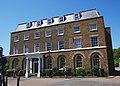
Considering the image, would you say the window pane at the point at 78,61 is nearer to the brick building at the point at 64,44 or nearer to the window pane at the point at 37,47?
the brick building at the point at 64,44

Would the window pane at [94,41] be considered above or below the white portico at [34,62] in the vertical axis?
above

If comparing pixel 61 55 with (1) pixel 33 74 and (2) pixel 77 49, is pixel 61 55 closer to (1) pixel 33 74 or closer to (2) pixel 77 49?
(2) pixel 77 49

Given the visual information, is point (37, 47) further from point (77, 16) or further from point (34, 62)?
point (77, 16)

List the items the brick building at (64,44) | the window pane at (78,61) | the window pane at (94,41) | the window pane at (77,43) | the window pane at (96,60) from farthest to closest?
the window pane at (77,43), the window pane at (78,61), the window pane at (94,41), the brick building at (64,44), the window pane at (96,60)

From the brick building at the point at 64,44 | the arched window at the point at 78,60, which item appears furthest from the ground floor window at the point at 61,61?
the arched window at the point at 78,60

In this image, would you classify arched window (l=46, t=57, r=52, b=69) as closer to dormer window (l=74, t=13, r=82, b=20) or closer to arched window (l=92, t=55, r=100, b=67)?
arched window (l=92, t=55, r=100, b=67)

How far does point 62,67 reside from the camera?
28.6 metres

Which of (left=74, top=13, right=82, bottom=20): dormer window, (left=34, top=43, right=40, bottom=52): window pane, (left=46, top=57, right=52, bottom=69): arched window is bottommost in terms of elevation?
(left=46, top=57, right=52, bottom=69): arched window

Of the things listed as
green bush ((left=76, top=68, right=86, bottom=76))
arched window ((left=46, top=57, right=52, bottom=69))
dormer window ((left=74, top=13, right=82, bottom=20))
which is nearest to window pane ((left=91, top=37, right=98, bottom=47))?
green bush ((left=76, top=68, right=86, bottom=76))

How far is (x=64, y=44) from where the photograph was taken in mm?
29062

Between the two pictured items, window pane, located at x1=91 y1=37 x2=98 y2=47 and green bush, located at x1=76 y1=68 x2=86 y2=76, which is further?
window pane, located at x1=91 y1=37 x2=98 y2=47

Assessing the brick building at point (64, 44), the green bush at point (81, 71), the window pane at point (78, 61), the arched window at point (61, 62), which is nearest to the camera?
the green bush at point (81, 71)

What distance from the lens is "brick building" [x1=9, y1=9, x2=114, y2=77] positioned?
2622 cm

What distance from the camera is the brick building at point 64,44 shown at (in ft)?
86.0
